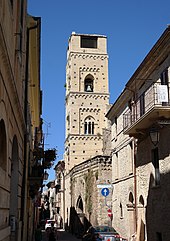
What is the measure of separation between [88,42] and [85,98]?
33.7 ft

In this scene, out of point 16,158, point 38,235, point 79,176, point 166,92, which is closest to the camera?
point 16,158

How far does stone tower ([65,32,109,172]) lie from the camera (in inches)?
2202

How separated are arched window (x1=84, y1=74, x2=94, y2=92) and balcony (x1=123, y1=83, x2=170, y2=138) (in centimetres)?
3795

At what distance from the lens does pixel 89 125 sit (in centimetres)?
5756

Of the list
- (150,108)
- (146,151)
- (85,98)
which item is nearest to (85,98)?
(85,98)

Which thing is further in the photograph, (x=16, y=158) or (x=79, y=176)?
(x=79, y=176)

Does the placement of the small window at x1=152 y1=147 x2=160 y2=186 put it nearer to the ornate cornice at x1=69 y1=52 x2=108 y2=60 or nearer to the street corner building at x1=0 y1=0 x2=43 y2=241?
the street corner building at x1=0 y1=0 x2=43 y2=241

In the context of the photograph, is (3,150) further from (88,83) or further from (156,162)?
(88,83)

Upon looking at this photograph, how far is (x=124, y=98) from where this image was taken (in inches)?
918

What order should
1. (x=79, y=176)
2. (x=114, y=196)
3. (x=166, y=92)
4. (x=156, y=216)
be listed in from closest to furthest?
(x=166, y=92), (x=156, y=216), (x=114, y=196), (x=79, y=176)

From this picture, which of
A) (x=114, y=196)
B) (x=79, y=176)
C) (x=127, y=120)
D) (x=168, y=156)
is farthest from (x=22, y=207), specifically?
(x=79, y=176)

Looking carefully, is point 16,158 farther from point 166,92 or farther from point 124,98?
point 124,98

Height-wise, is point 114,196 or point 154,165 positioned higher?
point 154,165

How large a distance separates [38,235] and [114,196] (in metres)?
6.13
